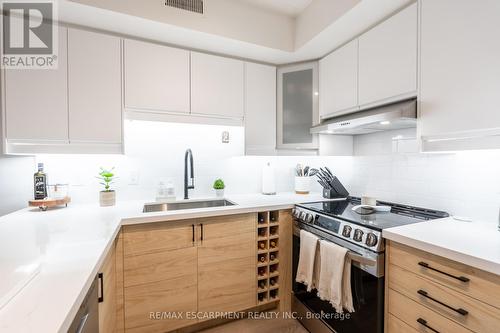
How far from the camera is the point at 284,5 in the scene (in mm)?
1908

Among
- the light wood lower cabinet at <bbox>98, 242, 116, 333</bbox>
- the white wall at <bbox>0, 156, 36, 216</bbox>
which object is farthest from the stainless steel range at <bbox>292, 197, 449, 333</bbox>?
the white wall at <bbox>0, 156, 36, 216</bbox>

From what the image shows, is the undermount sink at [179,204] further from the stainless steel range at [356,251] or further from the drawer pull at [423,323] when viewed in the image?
the drawer pull at [423,323]

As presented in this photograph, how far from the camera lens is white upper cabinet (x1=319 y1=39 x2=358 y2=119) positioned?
1817mm

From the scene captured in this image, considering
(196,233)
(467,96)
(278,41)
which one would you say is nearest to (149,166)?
(196,233)

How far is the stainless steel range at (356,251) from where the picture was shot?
1.26 meters

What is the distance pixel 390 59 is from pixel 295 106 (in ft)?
2.88

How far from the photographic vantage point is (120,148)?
1748mm

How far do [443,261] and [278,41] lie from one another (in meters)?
1.88

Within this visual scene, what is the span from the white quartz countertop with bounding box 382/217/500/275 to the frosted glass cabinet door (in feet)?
3.81

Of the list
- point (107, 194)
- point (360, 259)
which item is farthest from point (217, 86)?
point (360, 259)

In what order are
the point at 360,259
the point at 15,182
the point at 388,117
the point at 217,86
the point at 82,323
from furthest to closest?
1. the point at 217,86
2. the point at 15,182
3. the point at 388,117
4. the point at 360,259
5. the point at 82,323

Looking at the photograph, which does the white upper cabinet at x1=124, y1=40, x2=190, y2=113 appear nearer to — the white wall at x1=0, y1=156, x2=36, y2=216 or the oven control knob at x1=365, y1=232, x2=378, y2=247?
the white wall at x1=0, y1=156, x2=36, y2=216

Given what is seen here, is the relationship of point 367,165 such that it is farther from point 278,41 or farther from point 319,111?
point 278,41

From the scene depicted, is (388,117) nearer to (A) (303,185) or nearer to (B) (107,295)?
(A) (303,185)
